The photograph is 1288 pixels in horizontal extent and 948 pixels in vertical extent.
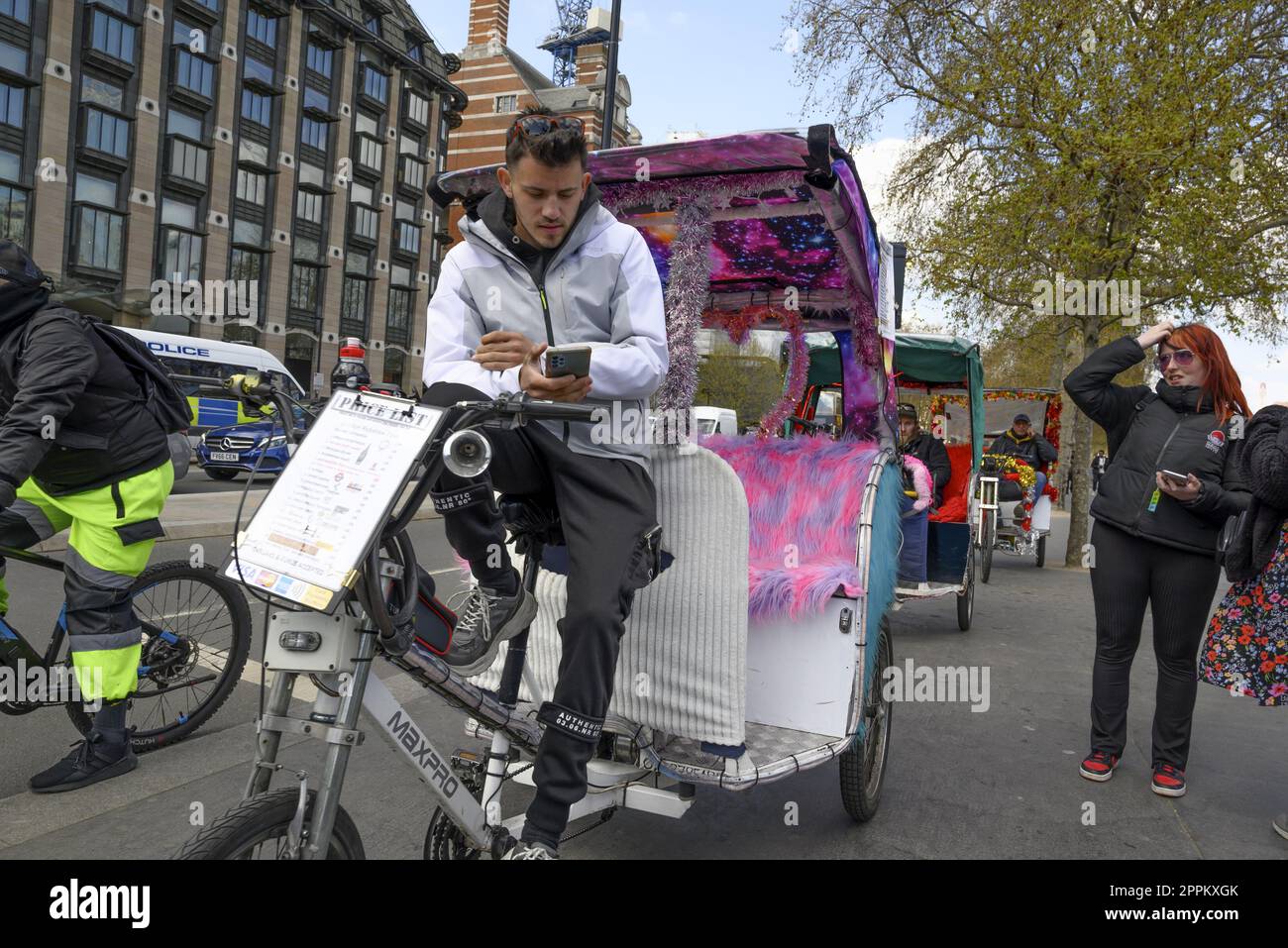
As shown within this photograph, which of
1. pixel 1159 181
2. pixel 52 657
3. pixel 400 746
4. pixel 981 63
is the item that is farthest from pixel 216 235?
pixel 400 746

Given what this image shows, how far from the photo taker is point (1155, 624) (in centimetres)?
448

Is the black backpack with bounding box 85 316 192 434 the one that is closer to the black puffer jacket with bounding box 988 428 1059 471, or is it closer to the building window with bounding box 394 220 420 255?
the black puffer jacket with bounding box 988 428 1059 471

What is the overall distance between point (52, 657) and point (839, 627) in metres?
3.16

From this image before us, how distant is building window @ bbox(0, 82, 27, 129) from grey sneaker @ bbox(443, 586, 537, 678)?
33.2m

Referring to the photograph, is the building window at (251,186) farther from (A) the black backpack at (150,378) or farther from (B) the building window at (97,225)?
(A) the black backpack at (150,378)

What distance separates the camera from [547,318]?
2631mm

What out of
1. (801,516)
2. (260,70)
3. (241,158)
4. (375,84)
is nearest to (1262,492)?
(801,516)

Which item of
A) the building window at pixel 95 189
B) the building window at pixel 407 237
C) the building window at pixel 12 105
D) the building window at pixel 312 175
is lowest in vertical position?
the building window at pixel 95 189

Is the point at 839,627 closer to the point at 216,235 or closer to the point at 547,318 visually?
the point at 547,318

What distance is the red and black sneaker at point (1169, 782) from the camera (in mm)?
4352

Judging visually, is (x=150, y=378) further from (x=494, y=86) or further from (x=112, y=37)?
(x=494, y=86)

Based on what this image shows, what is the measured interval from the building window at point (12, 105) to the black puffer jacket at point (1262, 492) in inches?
1329

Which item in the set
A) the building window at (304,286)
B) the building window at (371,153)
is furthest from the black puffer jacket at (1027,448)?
the building window at (371,153)

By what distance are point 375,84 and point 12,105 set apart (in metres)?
17.7
